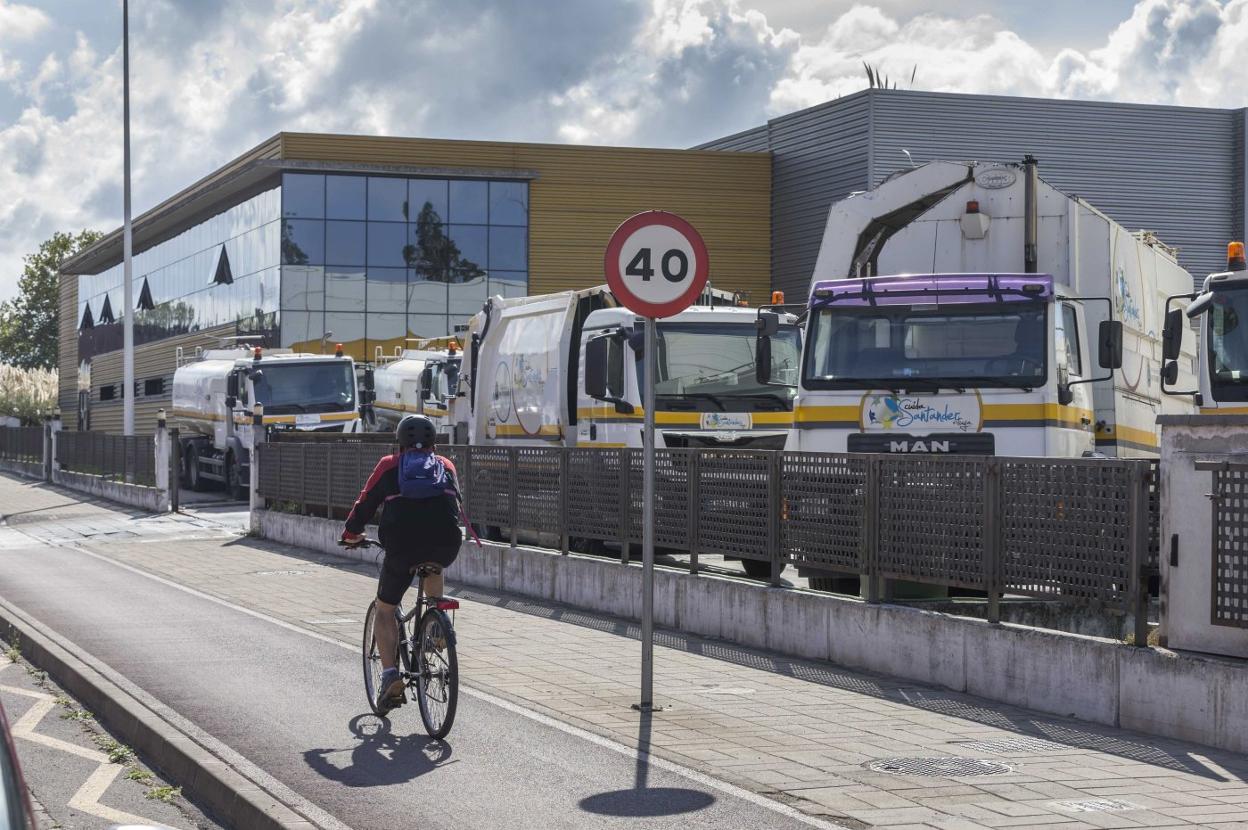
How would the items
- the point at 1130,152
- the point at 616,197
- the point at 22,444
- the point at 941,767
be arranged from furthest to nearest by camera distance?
the point at 22,444, the point at 616,197, the point at 1130,152, the point at 941,767

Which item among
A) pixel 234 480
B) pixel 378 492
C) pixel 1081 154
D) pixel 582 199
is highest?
pixel 1081 154

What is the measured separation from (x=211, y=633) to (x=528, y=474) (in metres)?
4.16

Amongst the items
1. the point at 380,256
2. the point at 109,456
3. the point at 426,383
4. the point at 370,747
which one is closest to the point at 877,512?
the point at 370,747

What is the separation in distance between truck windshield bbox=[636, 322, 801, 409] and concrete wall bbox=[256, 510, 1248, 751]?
293 cm

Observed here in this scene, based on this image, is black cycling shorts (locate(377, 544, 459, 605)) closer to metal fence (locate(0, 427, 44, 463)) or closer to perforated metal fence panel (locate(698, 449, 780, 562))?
perforated metal fence panel (locate(698, 449, 780, 562))

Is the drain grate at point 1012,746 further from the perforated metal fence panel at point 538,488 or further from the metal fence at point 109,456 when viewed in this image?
the metal fence at point 109,456

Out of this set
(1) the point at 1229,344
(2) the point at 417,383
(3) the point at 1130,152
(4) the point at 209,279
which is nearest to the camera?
(1) the point at 1229,344

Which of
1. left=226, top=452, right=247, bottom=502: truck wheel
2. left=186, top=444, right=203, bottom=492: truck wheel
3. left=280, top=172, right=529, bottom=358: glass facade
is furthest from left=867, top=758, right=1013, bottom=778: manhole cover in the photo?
left=280, top=172, right=529, bottom=358: glass facade

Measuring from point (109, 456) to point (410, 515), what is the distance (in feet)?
103

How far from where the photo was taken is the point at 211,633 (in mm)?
13430

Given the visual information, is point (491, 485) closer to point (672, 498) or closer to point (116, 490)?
point (672, 498)

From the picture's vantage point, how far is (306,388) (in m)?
35.2

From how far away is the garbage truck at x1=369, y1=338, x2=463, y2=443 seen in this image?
30844 millimetres

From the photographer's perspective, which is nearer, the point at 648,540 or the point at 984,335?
the point at 648,540
